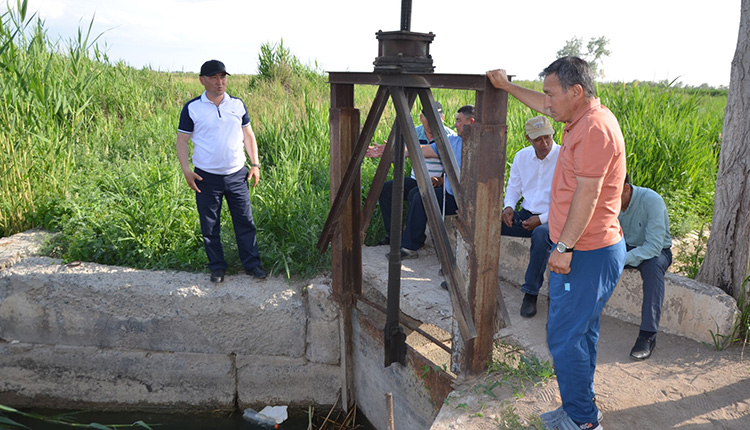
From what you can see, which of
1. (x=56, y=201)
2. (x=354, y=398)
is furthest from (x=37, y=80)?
→ (x=354, y=398)

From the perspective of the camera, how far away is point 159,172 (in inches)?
221

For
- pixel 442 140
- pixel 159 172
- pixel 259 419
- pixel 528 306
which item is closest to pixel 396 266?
pixel 442 140

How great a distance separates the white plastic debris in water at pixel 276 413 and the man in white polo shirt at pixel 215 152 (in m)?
1.17

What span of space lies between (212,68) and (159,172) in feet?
7.06

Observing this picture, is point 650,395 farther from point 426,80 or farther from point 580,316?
point 426,80

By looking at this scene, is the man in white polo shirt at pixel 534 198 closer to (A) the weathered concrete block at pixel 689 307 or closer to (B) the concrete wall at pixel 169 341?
(A) the weathered concrete block at pixel 689 307

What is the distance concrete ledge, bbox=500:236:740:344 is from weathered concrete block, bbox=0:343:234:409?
3085 millimetres

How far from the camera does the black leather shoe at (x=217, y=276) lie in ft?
14.0

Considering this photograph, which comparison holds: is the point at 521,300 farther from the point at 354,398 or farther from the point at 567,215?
the point at 567,215

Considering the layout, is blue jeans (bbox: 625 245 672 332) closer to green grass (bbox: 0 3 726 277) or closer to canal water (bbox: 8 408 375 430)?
green grass (bbox: 0 3 726 277)

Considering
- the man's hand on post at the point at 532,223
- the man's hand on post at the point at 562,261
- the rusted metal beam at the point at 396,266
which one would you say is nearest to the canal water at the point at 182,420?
the rusted metal beam at the point at 396,266

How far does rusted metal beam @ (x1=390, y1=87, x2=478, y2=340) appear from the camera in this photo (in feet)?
9.69

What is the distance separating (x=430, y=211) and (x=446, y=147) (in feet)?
1.17

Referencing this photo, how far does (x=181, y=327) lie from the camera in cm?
430
